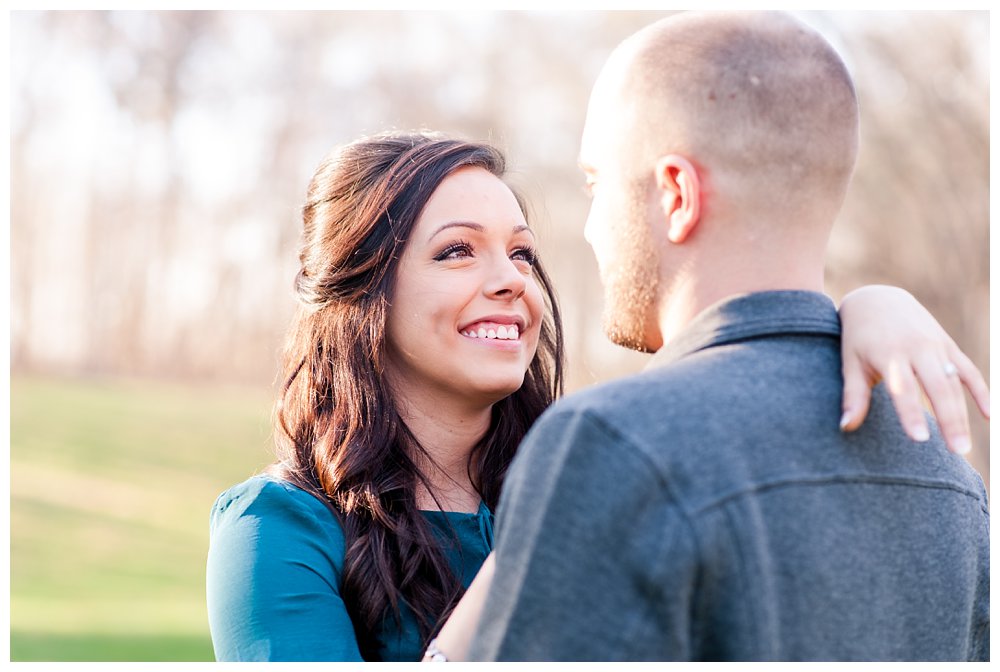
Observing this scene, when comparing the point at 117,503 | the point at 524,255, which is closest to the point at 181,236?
the point at 117,503

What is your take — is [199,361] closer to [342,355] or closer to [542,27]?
[542,27]

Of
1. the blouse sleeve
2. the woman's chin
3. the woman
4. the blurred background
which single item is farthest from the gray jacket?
the blurred background

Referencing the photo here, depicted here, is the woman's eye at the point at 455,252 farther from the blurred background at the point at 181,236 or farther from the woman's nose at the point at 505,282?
the blurred background at the point at 181,236

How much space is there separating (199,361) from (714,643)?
801 inches

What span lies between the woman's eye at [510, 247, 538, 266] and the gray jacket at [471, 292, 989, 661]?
1274mm

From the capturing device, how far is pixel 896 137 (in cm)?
1289

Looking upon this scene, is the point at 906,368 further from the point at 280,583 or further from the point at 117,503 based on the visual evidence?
the point at 117,503

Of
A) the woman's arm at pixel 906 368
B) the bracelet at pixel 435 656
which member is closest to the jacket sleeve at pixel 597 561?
the woman's arm at pixel 906 368

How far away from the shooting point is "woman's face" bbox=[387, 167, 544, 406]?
251 cm

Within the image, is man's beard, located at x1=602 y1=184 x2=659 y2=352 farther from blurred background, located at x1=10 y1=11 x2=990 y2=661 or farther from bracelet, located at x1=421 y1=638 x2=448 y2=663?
blurred background, located at x1=10 y1=11 x2=990 y2=661

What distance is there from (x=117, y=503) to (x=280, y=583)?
18454 millimetres

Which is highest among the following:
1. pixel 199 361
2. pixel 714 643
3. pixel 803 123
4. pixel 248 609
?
pixel 803 123

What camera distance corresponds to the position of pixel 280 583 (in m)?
2.09

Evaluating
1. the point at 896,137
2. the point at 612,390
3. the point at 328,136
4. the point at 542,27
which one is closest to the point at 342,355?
the point at 612,390
